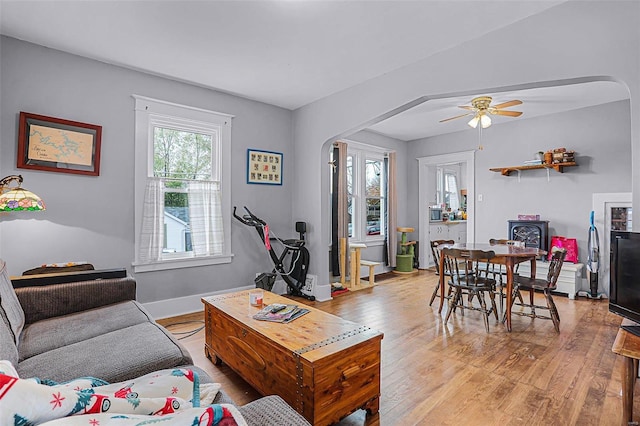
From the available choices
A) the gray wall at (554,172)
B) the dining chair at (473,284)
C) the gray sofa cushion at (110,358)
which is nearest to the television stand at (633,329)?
the dining chair at (473,284)

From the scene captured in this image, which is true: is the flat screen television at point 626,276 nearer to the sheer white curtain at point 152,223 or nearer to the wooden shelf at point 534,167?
the wooden shelf at point 534,167

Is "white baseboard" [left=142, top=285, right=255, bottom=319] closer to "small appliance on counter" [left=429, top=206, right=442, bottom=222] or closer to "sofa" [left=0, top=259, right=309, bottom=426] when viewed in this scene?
"sofa" [left=0, top=259, right=309, bottom=426]

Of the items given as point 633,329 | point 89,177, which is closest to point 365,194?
point 89,177

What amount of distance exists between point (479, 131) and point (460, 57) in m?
3.20

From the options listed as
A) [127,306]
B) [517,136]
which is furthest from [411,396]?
[517,136]

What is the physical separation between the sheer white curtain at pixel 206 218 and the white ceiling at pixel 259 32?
4.20ft

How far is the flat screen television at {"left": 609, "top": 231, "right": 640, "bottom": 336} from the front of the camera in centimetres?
190

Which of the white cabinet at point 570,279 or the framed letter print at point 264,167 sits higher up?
the framed letter print at point 264,167

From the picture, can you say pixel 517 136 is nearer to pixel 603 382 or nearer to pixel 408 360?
pixel 603 382

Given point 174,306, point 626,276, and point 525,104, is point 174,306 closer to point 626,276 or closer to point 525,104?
point 626,276

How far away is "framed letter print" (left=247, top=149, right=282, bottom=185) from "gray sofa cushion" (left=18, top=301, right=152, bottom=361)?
7.75ft

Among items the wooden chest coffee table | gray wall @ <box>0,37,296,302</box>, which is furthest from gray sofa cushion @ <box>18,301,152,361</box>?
gray wall @ <box>0,37,296,302</box>

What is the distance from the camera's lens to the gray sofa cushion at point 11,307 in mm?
1812

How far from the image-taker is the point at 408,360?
260 centimetres
